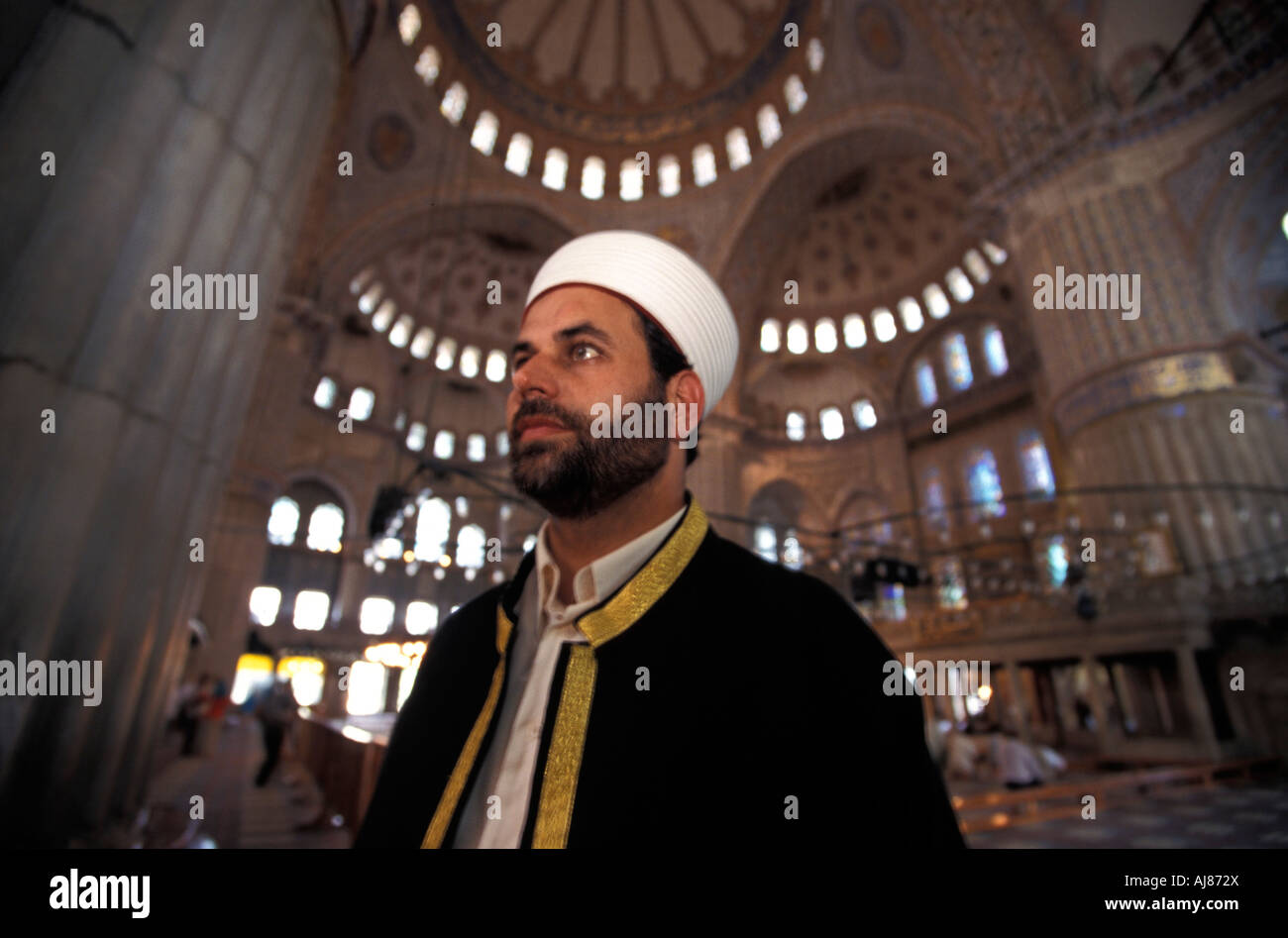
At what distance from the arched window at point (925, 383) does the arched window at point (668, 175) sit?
1141cm

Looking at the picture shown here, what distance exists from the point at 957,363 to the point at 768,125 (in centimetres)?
1077

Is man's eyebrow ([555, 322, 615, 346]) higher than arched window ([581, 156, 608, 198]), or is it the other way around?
arched window ([581, 156, 608, 198])

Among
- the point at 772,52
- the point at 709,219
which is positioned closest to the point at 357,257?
the point at 709,219

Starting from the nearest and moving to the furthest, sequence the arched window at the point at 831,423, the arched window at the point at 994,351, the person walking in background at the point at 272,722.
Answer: the person walking in background at the point at 272,722 → the arched window at the point at 994,351 → the arched window at the point at 831,423

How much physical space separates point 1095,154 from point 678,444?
13088 mm

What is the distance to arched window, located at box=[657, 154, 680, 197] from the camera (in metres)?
18.4

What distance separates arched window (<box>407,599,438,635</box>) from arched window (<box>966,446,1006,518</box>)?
67.0 ft

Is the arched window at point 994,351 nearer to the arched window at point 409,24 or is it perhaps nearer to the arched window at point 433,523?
the arched window at point 409,24

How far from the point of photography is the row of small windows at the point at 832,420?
23094 millimetres

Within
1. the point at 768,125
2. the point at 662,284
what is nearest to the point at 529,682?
the point at 662,284

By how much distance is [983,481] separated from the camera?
A: 19.8 m

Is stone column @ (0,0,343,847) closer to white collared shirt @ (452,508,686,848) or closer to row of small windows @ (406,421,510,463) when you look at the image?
white collared shirt @ (452,508,686,848)

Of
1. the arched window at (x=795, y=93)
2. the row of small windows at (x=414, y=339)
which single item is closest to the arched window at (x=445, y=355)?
the row of small windows at (x=414, y=339)

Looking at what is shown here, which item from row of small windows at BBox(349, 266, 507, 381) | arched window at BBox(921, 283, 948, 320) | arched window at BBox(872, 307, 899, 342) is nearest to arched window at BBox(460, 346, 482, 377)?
row of small windows at BBox(349, 266, 507, 381)
